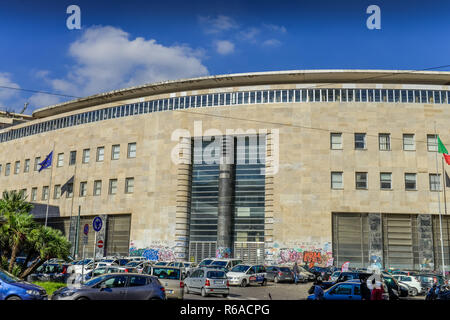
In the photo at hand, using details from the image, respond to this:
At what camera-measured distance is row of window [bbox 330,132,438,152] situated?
146 feet

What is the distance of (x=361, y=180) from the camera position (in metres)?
44.3

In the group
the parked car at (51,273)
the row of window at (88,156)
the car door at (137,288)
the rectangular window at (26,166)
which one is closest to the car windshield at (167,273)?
the car door at (137,288)

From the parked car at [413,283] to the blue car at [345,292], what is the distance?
13.4 meters

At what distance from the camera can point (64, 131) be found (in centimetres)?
5750

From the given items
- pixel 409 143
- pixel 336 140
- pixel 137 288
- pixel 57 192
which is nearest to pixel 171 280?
pixel 137 288

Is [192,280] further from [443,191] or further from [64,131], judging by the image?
[64,131]

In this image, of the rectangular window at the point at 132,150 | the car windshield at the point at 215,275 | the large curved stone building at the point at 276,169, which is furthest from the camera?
the rectangular window at the point at 132,150

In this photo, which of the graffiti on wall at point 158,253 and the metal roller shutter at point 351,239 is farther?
the graffiti on wall at point 158,253

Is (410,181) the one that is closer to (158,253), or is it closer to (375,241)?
(375,241)

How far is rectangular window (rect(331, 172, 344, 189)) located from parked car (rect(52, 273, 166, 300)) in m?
30.6

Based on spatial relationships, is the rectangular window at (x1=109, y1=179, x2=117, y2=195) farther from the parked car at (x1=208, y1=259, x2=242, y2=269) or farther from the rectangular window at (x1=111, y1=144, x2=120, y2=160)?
the parked car at (x1=208, y1=259, x2=242, y2=269)

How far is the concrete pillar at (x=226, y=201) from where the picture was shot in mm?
45969

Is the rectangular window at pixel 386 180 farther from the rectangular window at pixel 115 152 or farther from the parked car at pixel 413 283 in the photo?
the rectangular window at pixel 115 152
